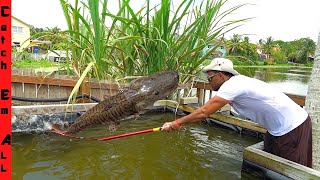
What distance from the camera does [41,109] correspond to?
14.4 ft

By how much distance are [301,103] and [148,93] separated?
2.87 m

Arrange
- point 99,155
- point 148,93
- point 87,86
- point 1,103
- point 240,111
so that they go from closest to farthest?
point 1,103 → point 240,111 → point 148,93 → point 99,155 → point 87,86

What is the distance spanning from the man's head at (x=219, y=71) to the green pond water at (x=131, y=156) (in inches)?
46.8

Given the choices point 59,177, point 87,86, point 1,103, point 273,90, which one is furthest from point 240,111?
point 87,86

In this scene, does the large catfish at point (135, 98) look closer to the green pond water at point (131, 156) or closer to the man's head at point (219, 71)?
the green pond water at point (131, 156)

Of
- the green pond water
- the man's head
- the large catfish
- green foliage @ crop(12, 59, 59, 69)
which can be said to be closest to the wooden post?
the green pond water

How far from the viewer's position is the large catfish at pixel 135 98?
3.38 meters

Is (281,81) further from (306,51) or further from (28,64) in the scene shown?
(306,51)

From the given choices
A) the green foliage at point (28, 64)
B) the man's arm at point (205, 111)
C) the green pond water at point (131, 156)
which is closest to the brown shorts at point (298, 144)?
the green pond water at point (131, 156)

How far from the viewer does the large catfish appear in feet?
11.1

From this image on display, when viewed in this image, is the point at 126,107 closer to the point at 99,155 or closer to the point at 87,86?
the point at 99,155

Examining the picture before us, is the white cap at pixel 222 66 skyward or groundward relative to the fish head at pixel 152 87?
skyward

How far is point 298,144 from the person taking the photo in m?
2.96

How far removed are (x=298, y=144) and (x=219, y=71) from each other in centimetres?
120
